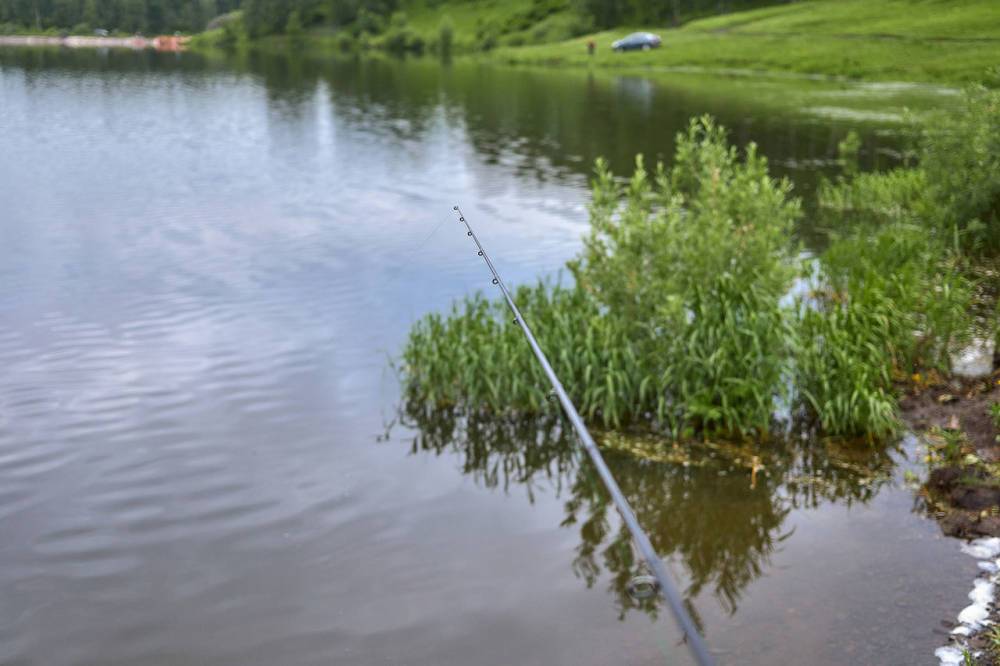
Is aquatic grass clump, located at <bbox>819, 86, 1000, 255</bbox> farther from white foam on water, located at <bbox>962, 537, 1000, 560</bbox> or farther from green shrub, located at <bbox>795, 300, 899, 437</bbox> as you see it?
white foam on water, located at <bbox>962, 537, 1000, 560</bbox>

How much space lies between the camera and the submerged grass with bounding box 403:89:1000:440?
13.7 meters

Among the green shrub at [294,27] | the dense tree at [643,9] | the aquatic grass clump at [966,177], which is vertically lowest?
the aquatic grass clump at [966,177]

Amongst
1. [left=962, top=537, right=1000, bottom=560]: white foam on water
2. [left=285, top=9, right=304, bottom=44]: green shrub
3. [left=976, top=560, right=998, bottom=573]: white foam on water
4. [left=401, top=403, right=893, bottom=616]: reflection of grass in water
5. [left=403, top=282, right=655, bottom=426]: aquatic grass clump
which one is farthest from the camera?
[left=285, top=9, right=304, bottom=44]: green shrub

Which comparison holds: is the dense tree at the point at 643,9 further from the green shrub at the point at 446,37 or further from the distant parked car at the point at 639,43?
the distant parked car at the point at 639,43

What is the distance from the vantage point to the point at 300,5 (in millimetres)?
Result: 187625

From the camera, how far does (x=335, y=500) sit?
41.8ft

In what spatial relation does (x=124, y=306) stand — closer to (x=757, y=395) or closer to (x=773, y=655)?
(x=757, y=395)

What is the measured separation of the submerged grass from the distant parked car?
92.2 meters

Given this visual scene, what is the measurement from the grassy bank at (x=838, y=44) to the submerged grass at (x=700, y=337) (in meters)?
52.3

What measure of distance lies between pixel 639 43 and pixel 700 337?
96.4 m

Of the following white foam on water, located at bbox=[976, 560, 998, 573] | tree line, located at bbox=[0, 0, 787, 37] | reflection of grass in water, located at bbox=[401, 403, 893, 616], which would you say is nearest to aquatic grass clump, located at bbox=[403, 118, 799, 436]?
reflection of grass in water, located at bbox=[401, 403, 893, 616]

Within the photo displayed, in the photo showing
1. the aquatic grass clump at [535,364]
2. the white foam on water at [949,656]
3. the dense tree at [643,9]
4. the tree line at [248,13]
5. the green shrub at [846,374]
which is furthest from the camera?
the tree line at [248,13]

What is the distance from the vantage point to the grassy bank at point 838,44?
70375mm

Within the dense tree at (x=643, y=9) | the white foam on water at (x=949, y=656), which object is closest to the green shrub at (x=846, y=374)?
the white foam on water at (x=949, y=656)
